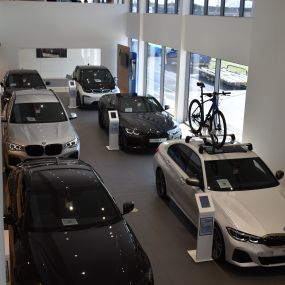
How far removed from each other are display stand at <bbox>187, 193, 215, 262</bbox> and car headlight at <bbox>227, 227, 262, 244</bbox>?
0.35 metres

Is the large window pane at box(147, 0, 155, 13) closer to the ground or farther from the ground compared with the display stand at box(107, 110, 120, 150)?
farther from the ground

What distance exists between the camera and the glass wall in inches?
469

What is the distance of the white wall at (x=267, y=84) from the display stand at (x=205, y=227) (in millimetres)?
3115

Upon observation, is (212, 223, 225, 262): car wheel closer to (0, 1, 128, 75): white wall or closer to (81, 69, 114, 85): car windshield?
(81, 69, 114, 85): car windshield

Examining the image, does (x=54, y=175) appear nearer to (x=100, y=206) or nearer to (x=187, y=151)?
(x=100, y=206)

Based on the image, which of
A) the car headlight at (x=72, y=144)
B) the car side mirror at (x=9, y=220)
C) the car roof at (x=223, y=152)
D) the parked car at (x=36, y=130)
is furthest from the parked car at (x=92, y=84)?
the car side mirror at (x=9, y=220)

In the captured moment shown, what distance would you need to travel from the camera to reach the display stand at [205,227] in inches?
246

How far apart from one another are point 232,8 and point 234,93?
7.36ft

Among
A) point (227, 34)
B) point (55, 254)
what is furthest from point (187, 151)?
point (227, 34)

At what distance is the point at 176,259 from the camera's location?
657 cm

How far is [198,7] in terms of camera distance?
14.0m

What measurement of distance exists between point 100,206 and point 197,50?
8.50m

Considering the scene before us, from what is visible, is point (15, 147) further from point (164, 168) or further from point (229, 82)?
point (229, 82)

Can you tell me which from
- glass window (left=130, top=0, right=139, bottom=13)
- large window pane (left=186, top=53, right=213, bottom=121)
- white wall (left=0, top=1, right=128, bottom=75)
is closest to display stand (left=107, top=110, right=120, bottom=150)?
large window pane (left=186, top=53, right=213, bottom=121)
